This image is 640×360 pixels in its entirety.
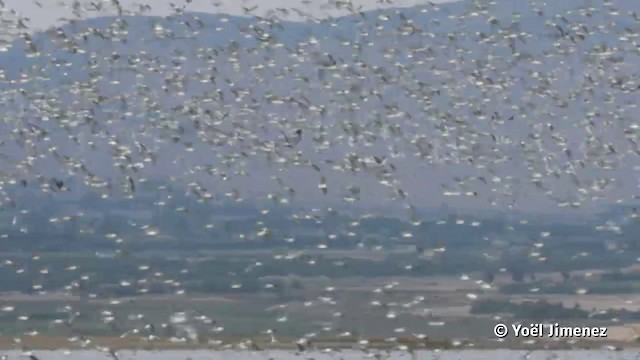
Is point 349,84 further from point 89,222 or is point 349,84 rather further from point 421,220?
point 89,222

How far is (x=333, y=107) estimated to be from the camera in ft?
33.3

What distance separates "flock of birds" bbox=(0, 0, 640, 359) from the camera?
1001 centimetres

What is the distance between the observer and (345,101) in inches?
400

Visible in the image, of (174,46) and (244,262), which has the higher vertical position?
(174,46)

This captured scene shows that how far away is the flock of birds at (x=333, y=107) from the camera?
10.0 meters

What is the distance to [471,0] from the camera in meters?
10.5

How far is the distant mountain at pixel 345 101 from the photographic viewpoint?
1003cm

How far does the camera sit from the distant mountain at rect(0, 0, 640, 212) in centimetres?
1003

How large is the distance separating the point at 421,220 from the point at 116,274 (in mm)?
1726

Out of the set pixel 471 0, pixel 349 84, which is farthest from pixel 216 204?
pixel 471 0

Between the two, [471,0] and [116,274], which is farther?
[471,0]

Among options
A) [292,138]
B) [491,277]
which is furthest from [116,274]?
[491,277]

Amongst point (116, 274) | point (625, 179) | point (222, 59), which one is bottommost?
point (116, 274)

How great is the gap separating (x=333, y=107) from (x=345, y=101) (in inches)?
3.0
